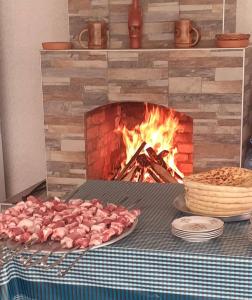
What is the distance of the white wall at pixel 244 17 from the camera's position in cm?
331

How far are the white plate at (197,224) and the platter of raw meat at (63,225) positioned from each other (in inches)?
5.0

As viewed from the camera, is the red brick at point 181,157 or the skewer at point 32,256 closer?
the skewer at point 32,256

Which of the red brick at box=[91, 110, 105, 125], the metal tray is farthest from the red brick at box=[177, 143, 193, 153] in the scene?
the metal tray

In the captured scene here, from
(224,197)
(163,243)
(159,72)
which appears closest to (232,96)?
(159,72)

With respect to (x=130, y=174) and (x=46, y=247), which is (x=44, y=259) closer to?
(x=46, y=247)

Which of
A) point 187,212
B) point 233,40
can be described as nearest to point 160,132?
point 233,40

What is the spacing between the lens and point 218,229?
147cm

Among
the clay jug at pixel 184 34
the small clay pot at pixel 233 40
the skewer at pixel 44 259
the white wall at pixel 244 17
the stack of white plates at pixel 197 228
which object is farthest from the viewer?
the white wall at pixel 244 17

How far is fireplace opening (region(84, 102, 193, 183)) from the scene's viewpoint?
10.9ft

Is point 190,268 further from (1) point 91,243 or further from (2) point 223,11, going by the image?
(2) point 223,11

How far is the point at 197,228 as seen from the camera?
4.89 ft

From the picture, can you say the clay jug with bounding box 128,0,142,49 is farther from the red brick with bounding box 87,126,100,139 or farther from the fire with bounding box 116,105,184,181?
the red brick with bounding box 87,126,100,139

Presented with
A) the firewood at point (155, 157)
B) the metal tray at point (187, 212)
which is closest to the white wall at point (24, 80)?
the firewood at point (155, 157)

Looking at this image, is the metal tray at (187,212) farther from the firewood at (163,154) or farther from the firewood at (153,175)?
A: the firewood at (163,154)
